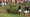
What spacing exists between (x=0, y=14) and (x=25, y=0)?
342 millimetres

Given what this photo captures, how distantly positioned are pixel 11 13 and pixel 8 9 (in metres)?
0.06

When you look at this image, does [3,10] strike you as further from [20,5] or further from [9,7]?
[20,5]

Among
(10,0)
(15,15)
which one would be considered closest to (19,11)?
(15,15)

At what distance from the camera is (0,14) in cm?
76

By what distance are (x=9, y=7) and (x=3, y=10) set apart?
0.26 feet

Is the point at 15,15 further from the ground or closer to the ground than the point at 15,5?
closer to the ground

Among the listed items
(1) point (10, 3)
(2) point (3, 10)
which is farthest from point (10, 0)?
(2) point (3, 10)

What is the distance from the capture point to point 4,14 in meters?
0.76

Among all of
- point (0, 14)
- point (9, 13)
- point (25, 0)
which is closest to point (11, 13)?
point (9, 13)

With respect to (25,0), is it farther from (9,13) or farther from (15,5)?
(9,13)

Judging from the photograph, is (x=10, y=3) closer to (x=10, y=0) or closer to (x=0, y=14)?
(x=10, y=0)

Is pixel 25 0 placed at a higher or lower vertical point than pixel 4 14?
higher

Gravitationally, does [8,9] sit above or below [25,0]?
below

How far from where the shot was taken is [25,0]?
797 mm
